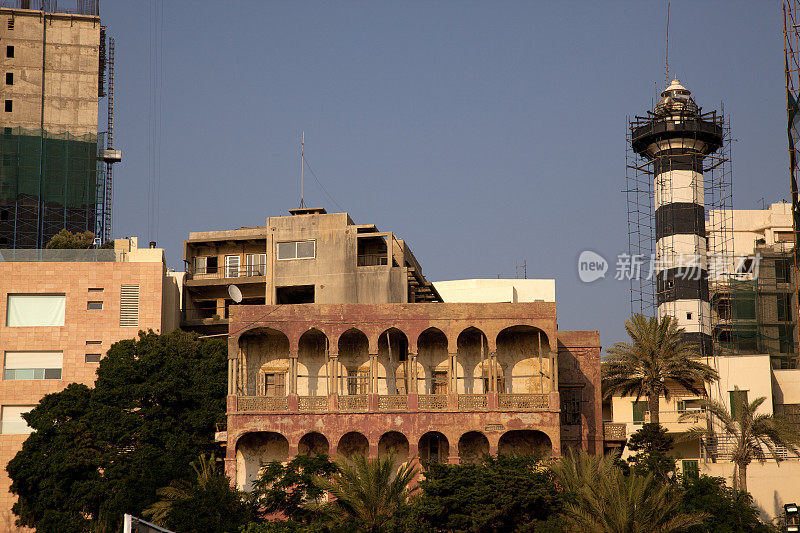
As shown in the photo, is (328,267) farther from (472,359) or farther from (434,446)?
(434,446)

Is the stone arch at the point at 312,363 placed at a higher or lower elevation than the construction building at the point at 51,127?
lower

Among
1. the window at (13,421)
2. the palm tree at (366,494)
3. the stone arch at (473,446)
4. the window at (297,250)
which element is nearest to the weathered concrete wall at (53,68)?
the window at (297,250)

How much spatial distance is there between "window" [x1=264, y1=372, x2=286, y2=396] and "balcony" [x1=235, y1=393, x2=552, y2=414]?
2207mm

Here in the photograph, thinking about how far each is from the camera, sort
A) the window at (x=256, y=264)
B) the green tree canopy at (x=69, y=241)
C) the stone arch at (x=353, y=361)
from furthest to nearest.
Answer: the green tree canopy at (x=69, y=241) < the window at (x=256, y=264) < the stone arch at (x=353, y=361)

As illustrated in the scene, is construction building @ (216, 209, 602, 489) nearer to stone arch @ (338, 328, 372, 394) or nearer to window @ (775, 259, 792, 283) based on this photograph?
stone arch @ (338, 328, 372, 394)

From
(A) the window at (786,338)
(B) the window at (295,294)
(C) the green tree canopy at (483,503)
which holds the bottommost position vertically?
(C) the green tree canopy at (483,503)

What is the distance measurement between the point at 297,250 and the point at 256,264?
7807 millimetres

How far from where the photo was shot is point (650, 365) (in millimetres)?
50156

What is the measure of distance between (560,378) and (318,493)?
1338 cm

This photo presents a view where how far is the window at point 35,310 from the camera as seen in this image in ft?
172

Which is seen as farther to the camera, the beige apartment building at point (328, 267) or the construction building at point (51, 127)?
the construction building at point (51, 127)

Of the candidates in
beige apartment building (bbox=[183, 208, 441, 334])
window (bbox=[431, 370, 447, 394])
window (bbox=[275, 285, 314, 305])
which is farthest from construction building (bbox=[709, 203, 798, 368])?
window (bbox=[275, 285, 314, 305])

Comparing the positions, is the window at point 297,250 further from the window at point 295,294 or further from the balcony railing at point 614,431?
the balcony railing at point 614,431

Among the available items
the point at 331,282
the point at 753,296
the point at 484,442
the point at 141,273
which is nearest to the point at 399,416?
the point at 484,442
